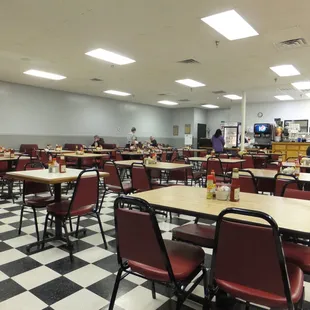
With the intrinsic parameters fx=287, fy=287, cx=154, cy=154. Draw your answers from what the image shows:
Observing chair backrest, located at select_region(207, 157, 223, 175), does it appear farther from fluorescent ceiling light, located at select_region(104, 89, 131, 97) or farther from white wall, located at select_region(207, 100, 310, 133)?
white wall, located at select_region(207, 100, 310, 133)

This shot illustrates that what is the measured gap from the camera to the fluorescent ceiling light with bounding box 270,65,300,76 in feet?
24.3

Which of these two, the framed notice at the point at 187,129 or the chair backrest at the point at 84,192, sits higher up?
the framed notice at the point at 187,129

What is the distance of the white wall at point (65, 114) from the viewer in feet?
33.2

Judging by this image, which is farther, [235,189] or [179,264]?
[235,189]

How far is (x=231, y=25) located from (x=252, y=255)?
4.33 m

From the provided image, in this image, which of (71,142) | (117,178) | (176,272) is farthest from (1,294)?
(71,142)

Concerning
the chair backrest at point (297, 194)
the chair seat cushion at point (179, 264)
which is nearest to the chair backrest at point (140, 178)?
the chair backrest at point (297, 194)

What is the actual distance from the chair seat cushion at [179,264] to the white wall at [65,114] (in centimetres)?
968

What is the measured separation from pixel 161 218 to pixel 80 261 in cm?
172

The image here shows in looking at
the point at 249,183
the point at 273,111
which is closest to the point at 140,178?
the point at 249,183

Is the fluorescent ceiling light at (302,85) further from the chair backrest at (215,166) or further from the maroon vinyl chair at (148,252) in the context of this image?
the maroon vinyl chair at (148,252)

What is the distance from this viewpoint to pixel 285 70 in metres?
7.71

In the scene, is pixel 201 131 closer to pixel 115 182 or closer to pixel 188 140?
pixel 188 140

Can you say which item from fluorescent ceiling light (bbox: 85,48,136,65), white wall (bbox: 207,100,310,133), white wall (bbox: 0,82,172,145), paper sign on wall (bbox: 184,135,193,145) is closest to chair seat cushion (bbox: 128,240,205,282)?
fluorescent ceiling light (bbox: 85,48,136,65)
